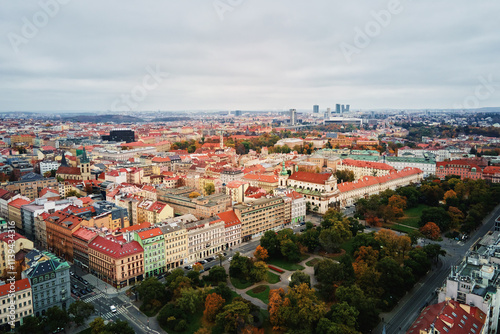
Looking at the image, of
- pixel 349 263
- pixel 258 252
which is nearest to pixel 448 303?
pixel 349 263

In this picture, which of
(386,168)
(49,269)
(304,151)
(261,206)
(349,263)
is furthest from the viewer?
(304,151)

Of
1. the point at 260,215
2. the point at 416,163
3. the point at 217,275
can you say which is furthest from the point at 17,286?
the point at 416,163

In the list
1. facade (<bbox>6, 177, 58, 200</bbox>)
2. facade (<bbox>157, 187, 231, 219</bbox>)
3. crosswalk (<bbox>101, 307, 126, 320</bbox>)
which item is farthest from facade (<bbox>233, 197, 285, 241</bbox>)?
facade (<bbox>6, 177, 58, 200</bbox>)

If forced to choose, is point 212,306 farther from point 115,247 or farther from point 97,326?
point 115,247

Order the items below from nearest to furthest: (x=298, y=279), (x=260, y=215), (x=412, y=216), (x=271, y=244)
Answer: (x=298, y=279), (x=271, y=244), (x=260, y=215), (x=412, y=216)

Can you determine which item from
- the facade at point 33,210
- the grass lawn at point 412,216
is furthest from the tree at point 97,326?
the grass lawn at point 412,216

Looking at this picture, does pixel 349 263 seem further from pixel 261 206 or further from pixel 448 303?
pixel 261 206

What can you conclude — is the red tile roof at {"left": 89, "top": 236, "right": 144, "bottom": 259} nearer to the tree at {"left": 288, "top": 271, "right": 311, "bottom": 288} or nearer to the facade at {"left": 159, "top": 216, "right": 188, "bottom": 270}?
the facade at {"left": 159, "top": 216, "right": 188, "bottom": 270}
